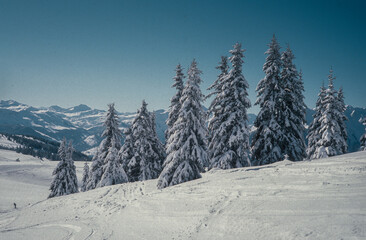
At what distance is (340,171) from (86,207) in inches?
553

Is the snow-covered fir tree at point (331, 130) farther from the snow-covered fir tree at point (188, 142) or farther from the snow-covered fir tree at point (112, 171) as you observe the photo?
the snow-covered fir tree at point (112, 171)

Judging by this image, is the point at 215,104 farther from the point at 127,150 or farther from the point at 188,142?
the point at 127,150

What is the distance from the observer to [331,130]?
24.0 meters

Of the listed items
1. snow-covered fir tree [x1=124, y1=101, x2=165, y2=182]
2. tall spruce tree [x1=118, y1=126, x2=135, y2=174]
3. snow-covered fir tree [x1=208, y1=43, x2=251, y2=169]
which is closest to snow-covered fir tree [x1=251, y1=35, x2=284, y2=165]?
snow-covered fir tree [x1=208, y1=43, x2=251, y2=169]

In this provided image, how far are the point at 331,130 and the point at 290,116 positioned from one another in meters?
8.67

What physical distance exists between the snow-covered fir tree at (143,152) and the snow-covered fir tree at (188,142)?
27.5 feet

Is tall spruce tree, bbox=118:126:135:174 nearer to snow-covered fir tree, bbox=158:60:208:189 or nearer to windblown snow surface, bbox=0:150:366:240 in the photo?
snow-covered fir tree, bbox=158:60:208:189

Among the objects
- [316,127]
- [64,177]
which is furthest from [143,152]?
[316,127]

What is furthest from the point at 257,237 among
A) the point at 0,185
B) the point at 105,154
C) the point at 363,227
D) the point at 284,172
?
the point at 0,185

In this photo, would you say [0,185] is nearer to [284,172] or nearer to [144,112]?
[144,112]

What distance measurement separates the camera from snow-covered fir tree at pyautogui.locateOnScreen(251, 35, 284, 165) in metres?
18.9

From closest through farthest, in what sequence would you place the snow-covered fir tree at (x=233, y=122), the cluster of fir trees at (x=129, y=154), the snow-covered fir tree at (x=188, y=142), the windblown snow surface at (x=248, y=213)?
the windblown snow surface at (x=248, y=213), the snow-covered fir tree at (x=188, y=142), the snow-covered fir tree at (x=233, y=122), the cluster of fir trees at (x=129, y=154)

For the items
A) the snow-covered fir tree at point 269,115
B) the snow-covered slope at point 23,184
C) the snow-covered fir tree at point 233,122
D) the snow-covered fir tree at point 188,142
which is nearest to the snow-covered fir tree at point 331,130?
the snow-covered fir tree at point 269,115

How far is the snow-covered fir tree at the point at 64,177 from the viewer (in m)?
33.0
